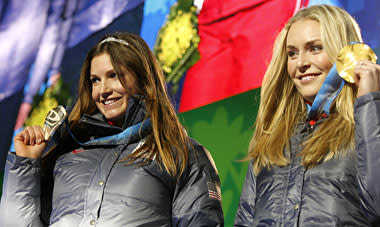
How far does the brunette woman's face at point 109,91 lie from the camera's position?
231 centimetres

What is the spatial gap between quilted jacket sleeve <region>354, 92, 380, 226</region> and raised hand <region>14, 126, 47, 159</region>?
1.31 metres

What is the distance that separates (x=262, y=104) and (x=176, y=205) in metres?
0.51

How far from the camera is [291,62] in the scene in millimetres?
2020

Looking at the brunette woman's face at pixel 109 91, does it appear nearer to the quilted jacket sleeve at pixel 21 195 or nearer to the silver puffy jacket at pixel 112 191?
the silver puffy jacket at pixel 112 191

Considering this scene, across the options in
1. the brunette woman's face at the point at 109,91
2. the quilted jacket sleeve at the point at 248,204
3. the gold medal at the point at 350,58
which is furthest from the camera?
the brunette woman's face at the point at 109,91

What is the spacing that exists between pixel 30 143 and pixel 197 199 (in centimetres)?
77

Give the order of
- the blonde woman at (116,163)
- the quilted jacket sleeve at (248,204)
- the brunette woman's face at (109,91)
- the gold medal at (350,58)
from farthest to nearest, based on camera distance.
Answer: the brunette woman's face at (109,91)
the blonde woman at (116,163)
the quilted jacket sleeve at (248,204)
the gold medal at (350,58)

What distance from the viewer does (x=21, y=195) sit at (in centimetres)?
221

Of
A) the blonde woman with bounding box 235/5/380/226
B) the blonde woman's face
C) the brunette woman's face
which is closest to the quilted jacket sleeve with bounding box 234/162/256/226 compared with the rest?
the blonde woman with bounding box 235/5/380/226

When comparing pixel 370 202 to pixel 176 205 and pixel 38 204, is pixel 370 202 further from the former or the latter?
pixel 38 204

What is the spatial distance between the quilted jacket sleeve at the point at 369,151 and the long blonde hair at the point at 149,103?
0.72 metres

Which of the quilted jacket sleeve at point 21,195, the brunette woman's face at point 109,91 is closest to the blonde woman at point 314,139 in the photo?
the brunette woman's face at point 109,91

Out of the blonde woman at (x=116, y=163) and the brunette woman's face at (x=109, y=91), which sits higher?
the brunette woman's face at (x=109, y=91)

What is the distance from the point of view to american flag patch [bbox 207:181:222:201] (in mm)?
2079
